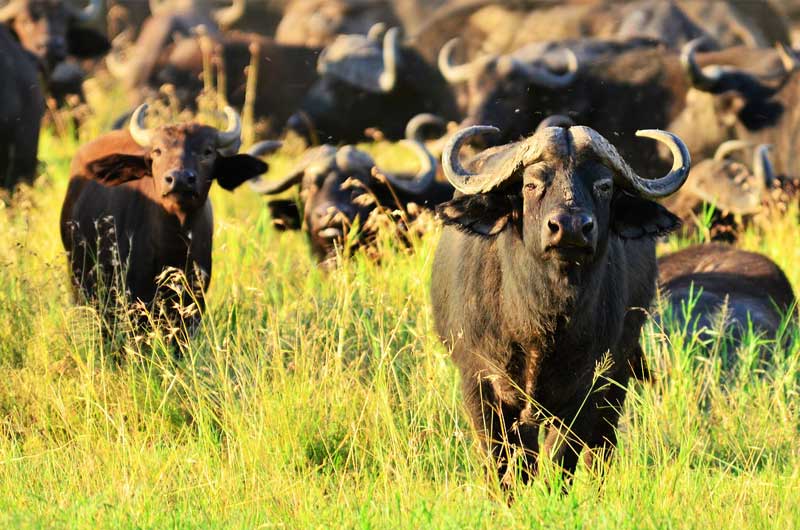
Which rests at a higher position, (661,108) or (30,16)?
(30,16)

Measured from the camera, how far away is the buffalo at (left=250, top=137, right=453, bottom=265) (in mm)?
9750

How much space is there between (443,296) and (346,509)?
1254 mm

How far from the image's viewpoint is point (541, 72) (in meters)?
14.4

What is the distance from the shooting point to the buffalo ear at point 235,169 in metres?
7.62

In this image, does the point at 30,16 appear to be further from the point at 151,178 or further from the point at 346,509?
the point at 346,509

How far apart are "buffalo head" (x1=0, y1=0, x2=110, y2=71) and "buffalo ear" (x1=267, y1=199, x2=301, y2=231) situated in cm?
419

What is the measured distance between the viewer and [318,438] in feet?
19.7

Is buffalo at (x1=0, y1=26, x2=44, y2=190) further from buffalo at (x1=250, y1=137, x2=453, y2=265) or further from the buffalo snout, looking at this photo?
the buffalo snout

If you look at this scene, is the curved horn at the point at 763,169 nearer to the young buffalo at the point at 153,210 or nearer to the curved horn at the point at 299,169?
the curved horn at the point at 299,169

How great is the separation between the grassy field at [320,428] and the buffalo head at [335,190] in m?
1.72

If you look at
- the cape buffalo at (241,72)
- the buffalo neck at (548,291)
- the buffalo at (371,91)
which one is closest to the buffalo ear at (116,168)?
the buffalo neck at (548,291)

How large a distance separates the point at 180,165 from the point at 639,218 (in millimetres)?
2643

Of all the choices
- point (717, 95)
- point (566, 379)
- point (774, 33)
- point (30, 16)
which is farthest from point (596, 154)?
point (774, 33)

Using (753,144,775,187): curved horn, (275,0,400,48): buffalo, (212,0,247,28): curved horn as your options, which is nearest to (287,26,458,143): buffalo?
(275,0,400,48): buffalo
